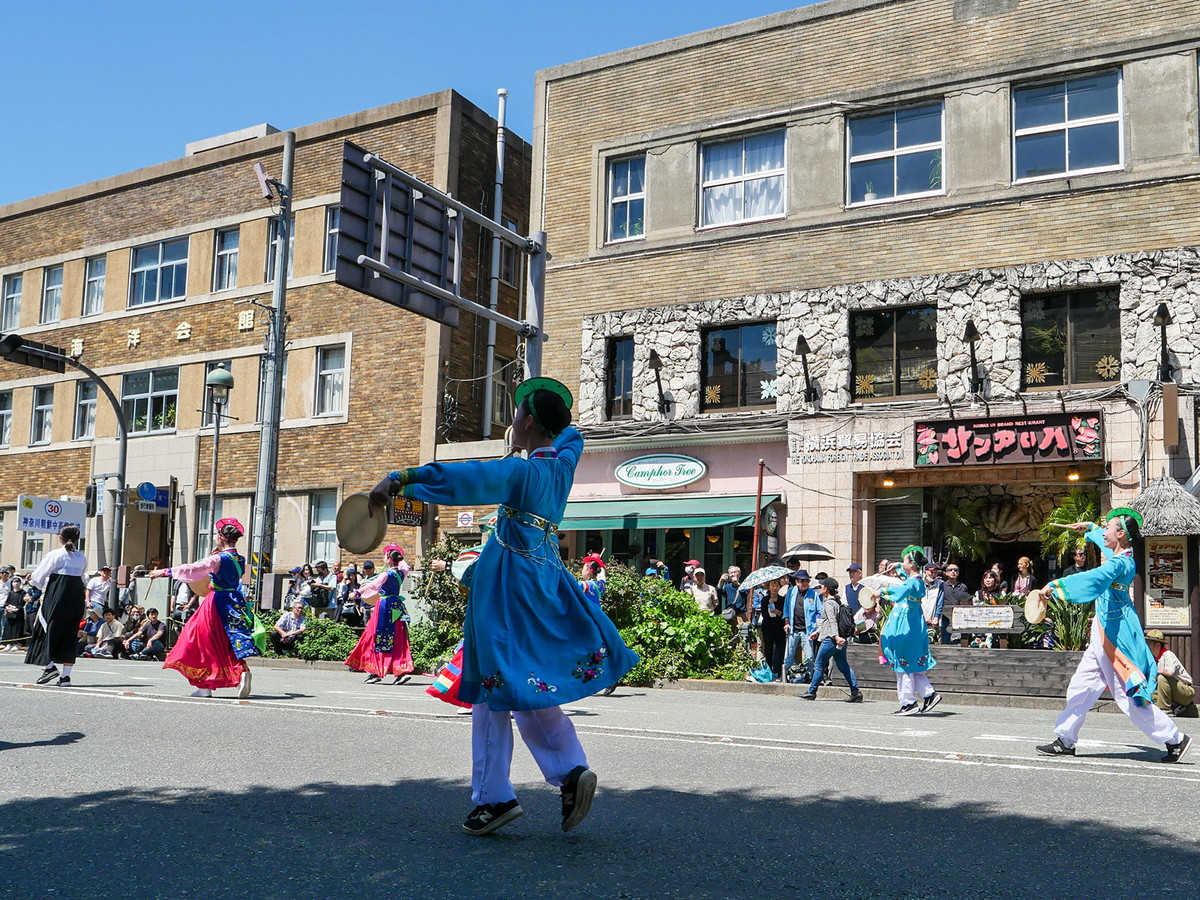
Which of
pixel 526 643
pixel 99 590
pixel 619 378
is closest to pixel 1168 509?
pixel 619 378

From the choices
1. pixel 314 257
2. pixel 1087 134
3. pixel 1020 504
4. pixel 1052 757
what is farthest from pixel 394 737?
pixel 314 257

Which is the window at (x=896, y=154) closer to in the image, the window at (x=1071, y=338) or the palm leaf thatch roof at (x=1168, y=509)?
the window at (x=1071, y=338)

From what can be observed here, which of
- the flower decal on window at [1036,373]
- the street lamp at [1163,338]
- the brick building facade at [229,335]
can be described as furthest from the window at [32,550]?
the street lamp at [1163,338]

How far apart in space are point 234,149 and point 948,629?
22.0m

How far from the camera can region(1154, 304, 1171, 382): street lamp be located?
19.2 meters

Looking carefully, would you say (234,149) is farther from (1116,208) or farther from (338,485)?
(1116,208)

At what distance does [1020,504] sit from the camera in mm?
21078

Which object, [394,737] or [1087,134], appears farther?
[1087,134]

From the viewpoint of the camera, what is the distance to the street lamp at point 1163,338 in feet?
63.0

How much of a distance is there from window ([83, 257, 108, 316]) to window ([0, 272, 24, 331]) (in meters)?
2.96

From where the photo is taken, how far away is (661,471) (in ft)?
78.3

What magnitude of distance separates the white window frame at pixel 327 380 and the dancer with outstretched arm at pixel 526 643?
23841mm

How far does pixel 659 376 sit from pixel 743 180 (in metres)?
4.14

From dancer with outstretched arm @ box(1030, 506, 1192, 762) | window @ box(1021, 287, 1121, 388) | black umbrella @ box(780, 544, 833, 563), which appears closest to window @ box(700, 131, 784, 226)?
window @ box(1021, 287, 1121, 388)
